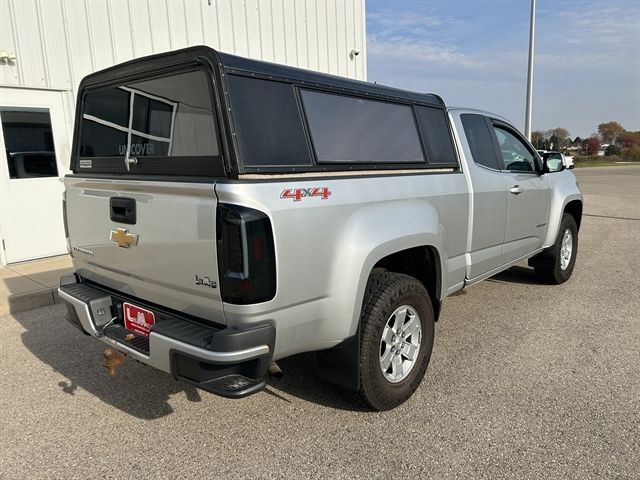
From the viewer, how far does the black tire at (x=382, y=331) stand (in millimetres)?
2826

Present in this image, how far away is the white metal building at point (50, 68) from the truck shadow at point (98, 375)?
2.51 m

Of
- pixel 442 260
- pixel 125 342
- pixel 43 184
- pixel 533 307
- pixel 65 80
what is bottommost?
pixel 533 307

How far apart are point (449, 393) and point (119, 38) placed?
22.1 ft

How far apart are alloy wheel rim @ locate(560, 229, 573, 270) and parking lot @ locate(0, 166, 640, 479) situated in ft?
4.38

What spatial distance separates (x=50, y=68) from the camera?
22.0 ft

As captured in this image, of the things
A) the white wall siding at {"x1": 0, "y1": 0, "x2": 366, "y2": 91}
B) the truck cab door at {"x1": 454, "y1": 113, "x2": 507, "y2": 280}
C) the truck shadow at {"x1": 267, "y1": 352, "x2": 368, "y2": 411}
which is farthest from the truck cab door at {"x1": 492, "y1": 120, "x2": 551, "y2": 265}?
the white wall siding at {"x1": 0, "y1": 0, "x2": 366, "y2": 91}

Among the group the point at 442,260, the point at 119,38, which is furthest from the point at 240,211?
the point at 119,38

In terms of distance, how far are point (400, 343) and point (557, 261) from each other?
10.9ft

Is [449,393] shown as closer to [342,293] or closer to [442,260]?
[442,260]

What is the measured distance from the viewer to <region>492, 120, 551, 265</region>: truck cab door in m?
4.50

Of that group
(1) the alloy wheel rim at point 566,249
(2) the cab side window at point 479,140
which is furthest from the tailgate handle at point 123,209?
(1) the alloy wheel rim at point 566,249

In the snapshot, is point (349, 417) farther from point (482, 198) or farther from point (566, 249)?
point (566, 249)

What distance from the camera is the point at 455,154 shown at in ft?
12.6

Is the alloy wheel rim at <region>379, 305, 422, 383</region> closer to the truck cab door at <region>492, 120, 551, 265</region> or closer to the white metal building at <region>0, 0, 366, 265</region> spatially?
the truck cab door at <region>492, 120, 551, 265</region>
